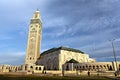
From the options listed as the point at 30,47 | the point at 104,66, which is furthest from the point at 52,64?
the point at 104,66

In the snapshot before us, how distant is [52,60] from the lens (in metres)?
103

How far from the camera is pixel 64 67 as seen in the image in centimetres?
9319

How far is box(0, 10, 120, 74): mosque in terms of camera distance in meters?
86.9

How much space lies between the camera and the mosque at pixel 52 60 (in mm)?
86875

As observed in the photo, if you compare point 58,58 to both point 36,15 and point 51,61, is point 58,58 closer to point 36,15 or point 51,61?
point 51,61

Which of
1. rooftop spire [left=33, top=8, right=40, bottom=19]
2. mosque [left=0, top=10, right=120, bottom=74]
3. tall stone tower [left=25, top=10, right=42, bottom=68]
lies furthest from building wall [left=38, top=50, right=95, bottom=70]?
rooftop spire [left=33, top=8, right=40, bottom=19]

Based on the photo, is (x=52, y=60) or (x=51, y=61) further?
(x=51, y=61)

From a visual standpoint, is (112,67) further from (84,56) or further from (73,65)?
(84,56)

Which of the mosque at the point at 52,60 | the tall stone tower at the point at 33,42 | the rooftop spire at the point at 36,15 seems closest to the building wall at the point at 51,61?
the mosque at the point at 52,60

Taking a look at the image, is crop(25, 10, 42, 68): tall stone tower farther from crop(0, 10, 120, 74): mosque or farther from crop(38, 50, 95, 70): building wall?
crop(38, 50, 95, 70): building wall

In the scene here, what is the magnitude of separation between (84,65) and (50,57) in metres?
29.2

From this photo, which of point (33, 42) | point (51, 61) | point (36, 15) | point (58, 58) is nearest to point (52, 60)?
point (51, 61)

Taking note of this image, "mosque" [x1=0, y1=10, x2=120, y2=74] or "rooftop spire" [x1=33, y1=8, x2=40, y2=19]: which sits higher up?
"rooftop spire" [x1=33, y1=8, x2=40, y2=19]

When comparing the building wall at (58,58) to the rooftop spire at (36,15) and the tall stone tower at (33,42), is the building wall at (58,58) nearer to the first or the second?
the tall stone tower at (33,42)
